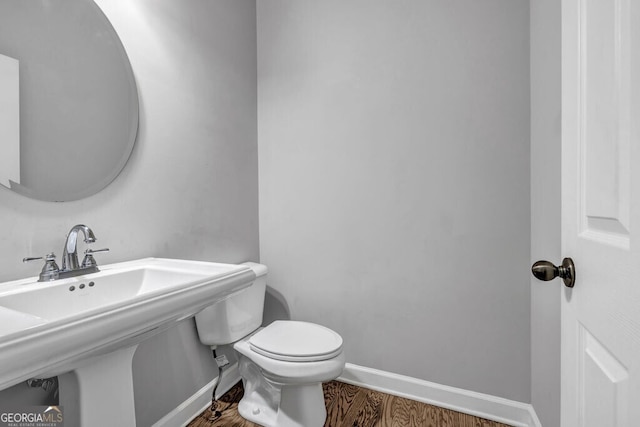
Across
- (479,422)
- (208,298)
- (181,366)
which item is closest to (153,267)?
(208,298)

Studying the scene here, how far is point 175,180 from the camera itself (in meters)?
1.54

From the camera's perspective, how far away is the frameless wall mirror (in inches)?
39.9

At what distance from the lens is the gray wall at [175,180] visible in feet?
3.71

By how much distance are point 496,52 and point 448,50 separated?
0.22 metres

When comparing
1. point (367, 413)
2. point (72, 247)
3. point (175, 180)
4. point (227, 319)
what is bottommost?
point (367, 413)

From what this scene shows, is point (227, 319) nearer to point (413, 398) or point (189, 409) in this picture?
point (189, 409)

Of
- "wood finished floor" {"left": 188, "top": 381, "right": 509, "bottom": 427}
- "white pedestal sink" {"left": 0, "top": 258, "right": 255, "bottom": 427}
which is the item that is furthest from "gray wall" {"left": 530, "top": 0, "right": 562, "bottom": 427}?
"white pedestal sink" {"left": 0, "top": 258, "right": 255, "bottom": 427}

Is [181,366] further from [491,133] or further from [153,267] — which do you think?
[491,133]

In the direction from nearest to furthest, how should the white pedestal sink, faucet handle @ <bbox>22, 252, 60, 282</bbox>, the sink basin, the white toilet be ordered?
the white pedestal sink < the sink basin < faucet handle @ <bbox>22, 252, 60, 282</bbox> < the white toilet

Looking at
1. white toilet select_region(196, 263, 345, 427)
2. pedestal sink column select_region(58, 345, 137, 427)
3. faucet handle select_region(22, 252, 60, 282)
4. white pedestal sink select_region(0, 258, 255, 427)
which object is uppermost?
faucet handle select_region(22, 252, 60, 282)

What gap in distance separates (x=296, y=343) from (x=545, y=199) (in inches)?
47.3
